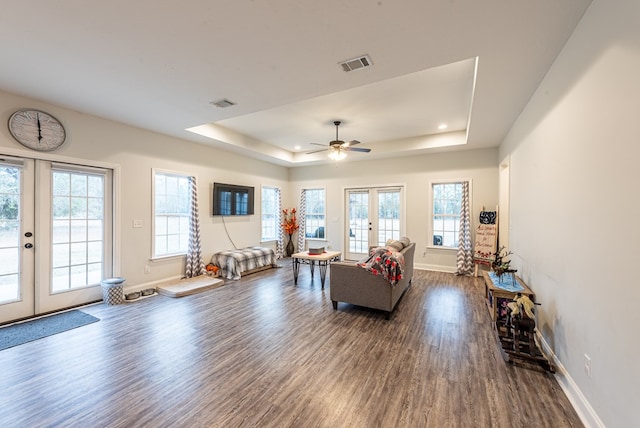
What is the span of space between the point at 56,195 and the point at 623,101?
226 inches

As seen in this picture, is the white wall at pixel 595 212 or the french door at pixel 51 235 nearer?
the white wall at pixel 595 212

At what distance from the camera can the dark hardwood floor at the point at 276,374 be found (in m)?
1.82

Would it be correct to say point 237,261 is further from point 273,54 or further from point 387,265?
point 273,54

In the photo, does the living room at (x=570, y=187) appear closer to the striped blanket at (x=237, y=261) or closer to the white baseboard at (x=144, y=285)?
the white baseboard at (x=144, y=285)

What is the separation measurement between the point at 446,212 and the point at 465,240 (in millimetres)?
766

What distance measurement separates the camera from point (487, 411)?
1.86m

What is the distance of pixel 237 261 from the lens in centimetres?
554

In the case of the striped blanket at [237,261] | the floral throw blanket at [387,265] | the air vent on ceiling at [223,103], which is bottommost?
the striped blanket at [237,261]

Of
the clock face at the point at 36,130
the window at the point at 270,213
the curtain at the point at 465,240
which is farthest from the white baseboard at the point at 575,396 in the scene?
the window at the point at 270,213

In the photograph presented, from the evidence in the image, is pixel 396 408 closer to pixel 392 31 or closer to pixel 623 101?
pixel 623 101

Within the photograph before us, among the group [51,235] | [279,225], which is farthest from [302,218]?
[51,235]

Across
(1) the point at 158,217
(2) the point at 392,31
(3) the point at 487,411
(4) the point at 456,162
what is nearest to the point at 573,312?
(3) the point at 487,411

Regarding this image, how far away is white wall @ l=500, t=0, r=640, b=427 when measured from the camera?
142 centimetres

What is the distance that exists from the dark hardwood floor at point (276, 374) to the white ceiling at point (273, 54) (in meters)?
2.78
